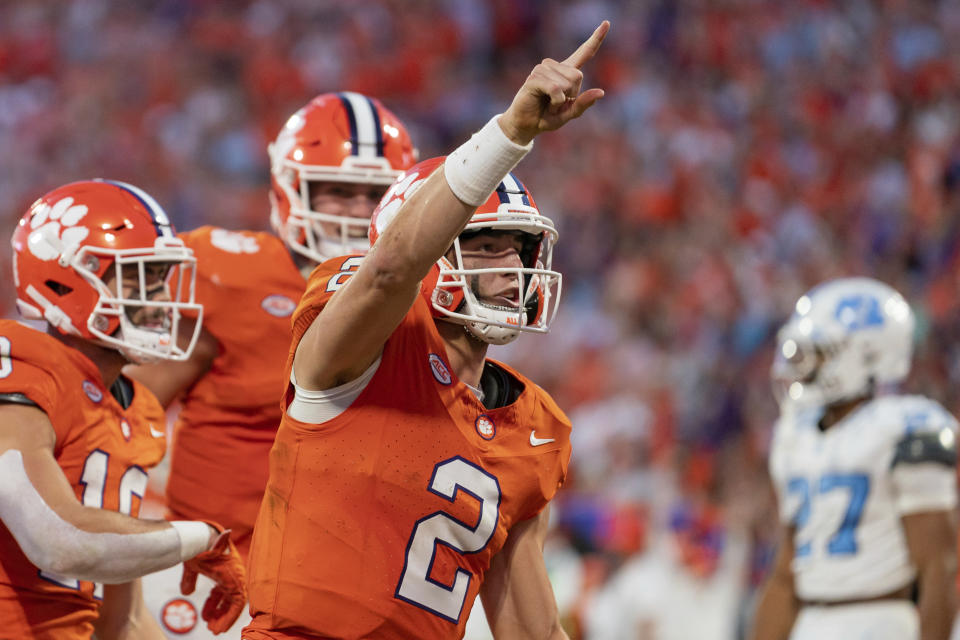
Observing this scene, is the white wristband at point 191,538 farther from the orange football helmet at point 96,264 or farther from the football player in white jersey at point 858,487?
the football player in white jersey at point 858,487

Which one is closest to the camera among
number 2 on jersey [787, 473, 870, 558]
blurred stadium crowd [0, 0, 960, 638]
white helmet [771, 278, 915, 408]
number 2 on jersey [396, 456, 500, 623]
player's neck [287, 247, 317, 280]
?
number 2 on jersey [396, 456, 500, 623]

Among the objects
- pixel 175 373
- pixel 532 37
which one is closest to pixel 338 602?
pixel 175 373

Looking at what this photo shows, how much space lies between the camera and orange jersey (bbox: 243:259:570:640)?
2.41 meters

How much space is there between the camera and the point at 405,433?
96.1 inches

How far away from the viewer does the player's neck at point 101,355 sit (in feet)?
10.5

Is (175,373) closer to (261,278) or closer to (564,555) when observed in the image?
(261,278)

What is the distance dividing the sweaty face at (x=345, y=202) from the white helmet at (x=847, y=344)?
6.03 ft

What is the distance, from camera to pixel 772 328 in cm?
794

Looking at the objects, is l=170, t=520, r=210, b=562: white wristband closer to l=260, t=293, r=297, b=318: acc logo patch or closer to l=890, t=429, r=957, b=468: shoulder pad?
l=260, t=293, r=297, b=318: acc logo patch

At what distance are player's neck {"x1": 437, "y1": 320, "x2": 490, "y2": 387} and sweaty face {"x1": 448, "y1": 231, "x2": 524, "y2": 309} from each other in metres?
0.13

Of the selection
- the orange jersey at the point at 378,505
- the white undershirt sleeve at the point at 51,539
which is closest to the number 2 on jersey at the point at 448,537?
the orange jersey at the point at 378,505

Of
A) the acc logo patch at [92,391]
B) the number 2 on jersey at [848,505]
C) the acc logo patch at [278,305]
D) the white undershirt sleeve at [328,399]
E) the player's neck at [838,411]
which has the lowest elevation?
the number 2 on jersey at [848,505]

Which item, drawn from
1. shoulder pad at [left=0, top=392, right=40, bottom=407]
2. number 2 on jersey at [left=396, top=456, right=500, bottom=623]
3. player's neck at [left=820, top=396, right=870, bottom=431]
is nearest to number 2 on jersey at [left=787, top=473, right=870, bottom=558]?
player's neck at [left=820, top=396, right=870, bottom=431]

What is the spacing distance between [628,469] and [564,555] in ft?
2.30
